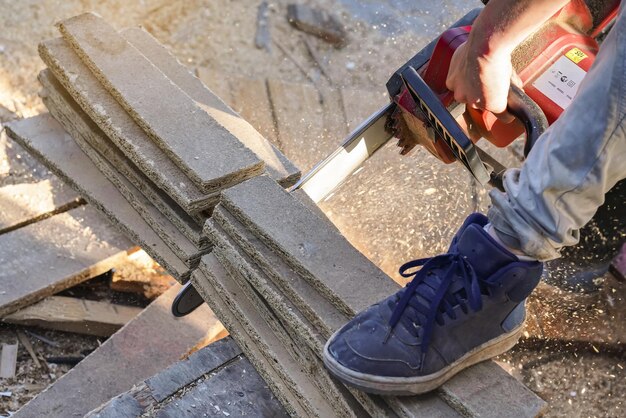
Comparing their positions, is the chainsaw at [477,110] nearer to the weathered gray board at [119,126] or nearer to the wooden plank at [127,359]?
the wooden plank at [127,359]

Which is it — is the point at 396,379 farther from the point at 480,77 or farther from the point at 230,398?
the point at 480,77

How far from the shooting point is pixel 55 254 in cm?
262

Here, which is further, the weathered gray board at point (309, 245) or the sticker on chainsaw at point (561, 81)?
the sticker on chainsaw at point (561, 81)

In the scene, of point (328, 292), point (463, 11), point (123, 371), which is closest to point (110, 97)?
point (123, 371)

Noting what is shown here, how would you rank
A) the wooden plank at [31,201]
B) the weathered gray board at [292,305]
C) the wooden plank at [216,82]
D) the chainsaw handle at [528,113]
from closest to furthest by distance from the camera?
the weathered gray board at [292,305]
the chainsaw handle at [528,113]
the wooden plank at [31,201]
the wooden plank at [216,82]

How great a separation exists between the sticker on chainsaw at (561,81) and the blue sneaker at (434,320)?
591mm

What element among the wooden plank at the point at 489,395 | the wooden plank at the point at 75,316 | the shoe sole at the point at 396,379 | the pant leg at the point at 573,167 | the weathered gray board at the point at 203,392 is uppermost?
the wooden plank at the point at 75,316

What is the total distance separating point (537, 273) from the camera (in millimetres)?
1820

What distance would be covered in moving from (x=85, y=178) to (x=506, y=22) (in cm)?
156

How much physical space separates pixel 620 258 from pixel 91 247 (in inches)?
75.0

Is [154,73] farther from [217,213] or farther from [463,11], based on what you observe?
[463,11]

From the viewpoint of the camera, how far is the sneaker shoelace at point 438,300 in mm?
1818

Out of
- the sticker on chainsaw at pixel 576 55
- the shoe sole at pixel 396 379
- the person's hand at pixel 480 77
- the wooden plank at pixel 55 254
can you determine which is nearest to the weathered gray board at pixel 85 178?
the wooden plank at pixel 55 254

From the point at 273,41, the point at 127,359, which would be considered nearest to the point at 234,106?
the point at 273,41
